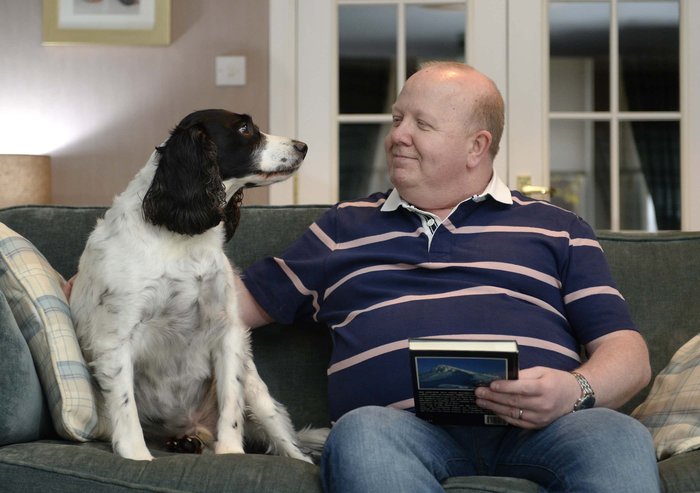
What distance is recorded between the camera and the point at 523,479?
1742mm

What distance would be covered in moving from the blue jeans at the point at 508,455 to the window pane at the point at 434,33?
2775 millimetres

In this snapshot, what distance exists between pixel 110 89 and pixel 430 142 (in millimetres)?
2526

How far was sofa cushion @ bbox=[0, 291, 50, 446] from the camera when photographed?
71.4 inches

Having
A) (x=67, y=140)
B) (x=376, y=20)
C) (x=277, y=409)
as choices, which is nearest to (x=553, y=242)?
(x=277, y=409)

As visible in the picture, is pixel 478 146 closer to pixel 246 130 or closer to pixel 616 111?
pixel 246 130

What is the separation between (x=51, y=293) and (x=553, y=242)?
1103 mm

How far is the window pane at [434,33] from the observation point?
4312 mm

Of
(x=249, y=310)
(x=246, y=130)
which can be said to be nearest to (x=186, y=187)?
(x=246, y=130)

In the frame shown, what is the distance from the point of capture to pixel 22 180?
13.2ft

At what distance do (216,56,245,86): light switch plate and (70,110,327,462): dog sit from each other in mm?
2101

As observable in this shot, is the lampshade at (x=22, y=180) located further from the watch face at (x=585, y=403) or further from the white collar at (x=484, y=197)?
the watch face at (x=585, y=403)

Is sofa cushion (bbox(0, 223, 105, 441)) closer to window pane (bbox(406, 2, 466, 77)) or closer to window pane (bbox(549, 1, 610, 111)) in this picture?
window pane (bbox(406, 2, 466, 77))

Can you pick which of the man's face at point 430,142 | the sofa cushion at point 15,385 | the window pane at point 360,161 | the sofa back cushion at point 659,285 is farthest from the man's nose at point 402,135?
the window pane at point 360,161

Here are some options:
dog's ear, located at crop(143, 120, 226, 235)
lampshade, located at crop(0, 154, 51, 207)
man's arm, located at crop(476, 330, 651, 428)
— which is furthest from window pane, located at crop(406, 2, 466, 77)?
man's arm, located at crop(476, 330, 651, 428)
